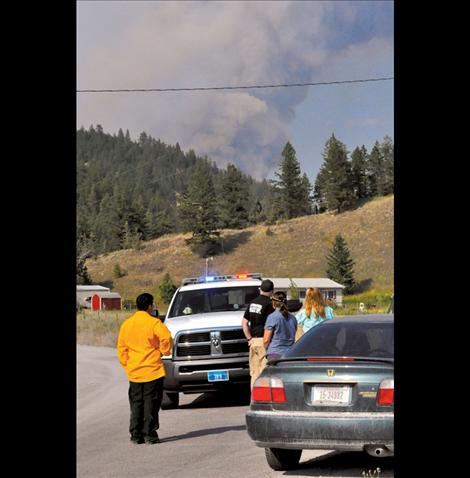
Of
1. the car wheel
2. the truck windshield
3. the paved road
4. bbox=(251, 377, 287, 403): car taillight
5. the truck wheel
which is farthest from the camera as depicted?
the truck windshield

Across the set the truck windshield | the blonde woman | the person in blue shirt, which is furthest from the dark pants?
the truck windshield

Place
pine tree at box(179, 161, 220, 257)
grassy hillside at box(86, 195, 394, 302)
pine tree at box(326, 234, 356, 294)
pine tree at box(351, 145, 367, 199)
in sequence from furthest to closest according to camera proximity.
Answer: pine tree at box(351, 145, 367, 199)
pine tree at box(179, 161, 220, 257)
grassy hillside at box(86, 195, 394, 302)
pine tree at box(326, 234, 356, 294)

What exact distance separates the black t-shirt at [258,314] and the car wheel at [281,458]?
3.99m

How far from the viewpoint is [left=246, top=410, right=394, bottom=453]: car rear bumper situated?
837 centimetres

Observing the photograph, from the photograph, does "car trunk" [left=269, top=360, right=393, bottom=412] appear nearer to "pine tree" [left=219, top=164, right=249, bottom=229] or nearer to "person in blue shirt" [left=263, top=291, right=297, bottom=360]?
"person in blue shirt" [left=263, top=291, right=297, bottom=360]

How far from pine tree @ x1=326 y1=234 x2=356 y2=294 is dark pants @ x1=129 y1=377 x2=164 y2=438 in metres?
119

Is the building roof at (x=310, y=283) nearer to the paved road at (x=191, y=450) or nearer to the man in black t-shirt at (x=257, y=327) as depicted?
the paved road at (x=191, y=450)

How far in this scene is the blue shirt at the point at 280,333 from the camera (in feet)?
40.5

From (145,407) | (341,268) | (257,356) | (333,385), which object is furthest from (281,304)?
(341,268)

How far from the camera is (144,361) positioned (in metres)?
11.9

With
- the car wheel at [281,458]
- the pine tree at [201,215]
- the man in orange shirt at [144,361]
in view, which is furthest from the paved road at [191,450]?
the pine tree at [201,215]

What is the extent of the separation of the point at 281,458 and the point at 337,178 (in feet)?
505
